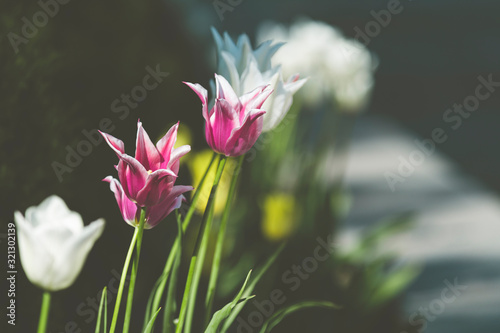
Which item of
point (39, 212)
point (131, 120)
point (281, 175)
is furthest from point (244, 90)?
point (281, 175)

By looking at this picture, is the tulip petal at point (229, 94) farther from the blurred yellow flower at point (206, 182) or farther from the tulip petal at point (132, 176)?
the blurred yellow flower at point (206, 182)

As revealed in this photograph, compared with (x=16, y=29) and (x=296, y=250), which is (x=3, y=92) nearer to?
(x=16, y=29)

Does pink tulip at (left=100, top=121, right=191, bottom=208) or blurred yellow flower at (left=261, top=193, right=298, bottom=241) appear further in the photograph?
blurred yellow flower at (left=261, top=193, right=298, bottom=241)
